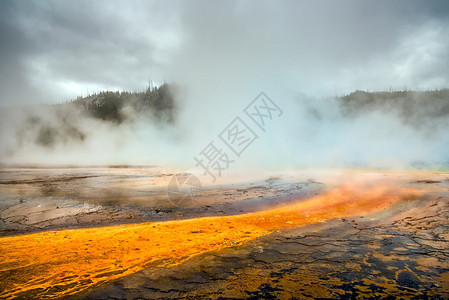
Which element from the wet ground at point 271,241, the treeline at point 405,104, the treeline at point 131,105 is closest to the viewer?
the wet ground at point 271,241

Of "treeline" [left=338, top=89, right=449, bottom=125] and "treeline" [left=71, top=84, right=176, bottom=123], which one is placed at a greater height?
"treeline" [left=71, top=84, right=176, bottom=123]

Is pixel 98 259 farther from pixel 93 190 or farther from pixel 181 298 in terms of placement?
pixel 93 190

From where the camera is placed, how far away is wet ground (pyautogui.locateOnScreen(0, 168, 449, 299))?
2.29 m

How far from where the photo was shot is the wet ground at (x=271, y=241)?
2289 mm

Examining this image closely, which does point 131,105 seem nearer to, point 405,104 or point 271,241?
point 405,104

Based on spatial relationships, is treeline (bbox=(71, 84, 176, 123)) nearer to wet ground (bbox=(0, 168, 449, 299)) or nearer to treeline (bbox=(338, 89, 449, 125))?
treeline (bbox=(338, 89, 449, 125))

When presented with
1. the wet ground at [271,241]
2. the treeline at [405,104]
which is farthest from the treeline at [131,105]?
the wet ground at [271,241]

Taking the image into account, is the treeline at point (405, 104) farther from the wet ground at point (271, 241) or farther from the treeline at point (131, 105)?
the wet ground at point (271, 241)

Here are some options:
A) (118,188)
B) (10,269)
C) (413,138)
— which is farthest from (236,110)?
(10,269)

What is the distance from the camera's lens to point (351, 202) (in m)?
5.88

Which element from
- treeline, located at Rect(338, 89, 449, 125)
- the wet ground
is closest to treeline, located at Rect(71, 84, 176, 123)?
treeline, located at Rect(338, 89, 449, 125)

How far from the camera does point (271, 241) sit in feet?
11.4

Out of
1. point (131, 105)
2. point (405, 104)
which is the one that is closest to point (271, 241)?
point (405, 104)

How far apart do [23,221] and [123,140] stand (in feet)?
89.2
